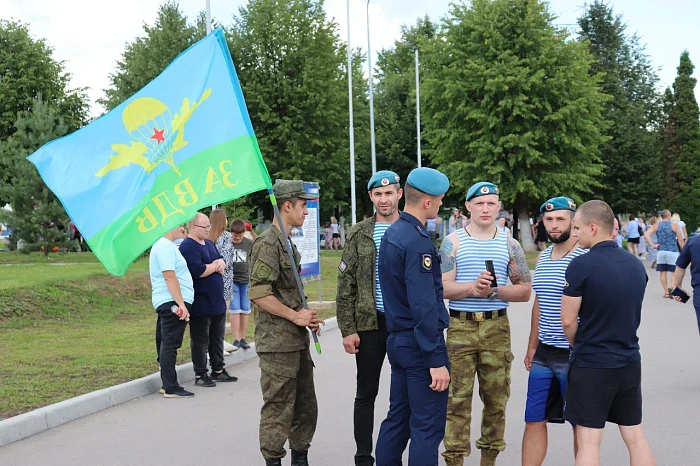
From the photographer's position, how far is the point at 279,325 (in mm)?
5645

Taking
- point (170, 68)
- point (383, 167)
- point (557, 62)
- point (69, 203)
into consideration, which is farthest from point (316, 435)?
point (383, 167)

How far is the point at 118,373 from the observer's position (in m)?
9.62

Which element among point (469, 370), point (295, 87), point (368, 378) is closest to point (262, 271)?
point (368, 378)

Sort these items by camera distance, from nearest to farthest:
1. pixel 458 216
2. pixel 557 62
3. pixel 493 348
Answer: pixel 493 348
pixel 458 216
pixel 557 62

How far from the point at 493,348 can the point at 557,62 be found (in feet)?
129

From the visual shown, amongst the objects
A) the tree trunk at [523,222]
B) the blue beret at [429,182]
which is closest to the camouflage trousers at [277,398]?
the blue beret at [429,182]

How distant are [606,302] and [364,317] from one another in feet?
6.30

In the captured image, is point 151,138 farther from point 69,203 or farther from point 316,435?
point 316,435

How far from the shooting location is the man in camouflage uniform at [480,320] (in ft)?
18.2

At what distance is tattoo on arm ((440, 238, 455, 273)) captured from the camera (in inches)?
226

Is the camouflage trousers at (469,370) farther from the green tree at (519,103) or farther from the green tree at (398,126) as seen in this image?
the green tree at (398,126)

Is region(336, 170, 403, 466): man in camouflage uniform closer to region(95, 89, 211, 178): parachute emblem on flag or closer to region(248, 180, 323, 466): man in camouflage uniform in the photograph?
region(248, 180, 323, 466): man in camouflage uniform

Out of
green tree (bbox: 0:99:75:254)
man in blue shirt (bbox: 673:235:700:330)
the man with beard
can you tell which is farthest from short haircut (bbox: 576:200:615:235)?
green tree (bbox: 0:99:75:254)

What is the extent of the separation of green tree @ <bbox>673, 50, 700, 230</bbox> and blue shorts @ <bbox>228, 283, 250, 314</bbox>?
4701 centimetres
